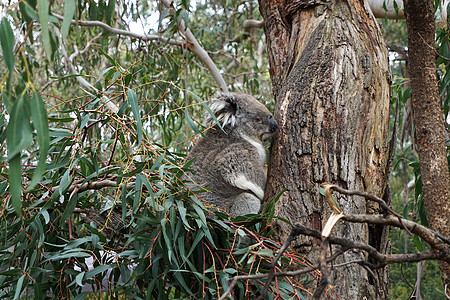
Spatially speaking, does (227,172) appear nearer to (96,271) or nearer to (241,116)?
(241,116)

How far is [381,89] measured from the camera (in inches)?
83.6

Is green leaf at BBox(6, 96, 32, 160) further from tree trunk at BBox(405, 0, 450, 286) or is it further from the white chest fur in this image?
the white chest fur

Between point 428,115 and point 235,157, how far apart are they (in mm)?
1177

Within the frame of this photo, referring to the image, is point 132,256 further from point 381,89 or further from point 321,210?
point 381,89

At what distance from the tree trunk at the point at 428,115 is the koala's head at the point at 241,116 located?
3.34ft

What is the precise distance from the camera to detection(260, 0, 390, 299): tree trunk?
6.16 feet

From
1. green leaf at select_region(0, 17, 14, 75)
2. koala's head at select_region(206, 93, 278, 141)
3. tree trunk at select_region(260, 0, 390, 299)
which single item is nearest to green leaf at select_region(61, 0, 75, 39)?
green leaf at select_region(0, 17, 14, 75)

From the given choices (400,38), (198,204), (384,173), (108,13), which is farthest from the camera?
(400,38)

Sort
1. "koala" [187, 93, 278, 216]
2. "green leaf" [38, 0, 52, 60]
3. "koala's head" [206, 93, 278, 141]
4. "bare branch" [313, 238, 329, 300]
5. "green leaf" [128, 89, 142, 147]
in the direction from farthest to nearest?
"koala's head" [206, 93, 278, 141] < "koala" [187, 93, 278, 216] < "green leaf" [128, 89, 142, 147] < "green leaf" [38, 0, 52, 60] < "bare branch" [313, 238, 329, 300]

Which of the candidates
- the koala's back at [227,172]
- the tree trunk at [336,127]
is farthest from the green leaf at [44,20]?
the koala's back at [227,172]

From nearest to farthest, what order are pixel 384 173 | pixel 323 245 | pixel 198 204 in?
pixel 323 245
pixel 198 204
pixel 384 173

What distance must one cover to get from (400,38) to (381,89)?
9032 mm

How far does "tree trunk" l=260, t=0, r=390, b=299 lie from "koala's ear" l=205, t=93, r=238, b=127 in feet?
2.54

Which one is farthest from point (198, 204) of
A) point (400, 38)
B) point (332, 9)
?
point (400, 38)
